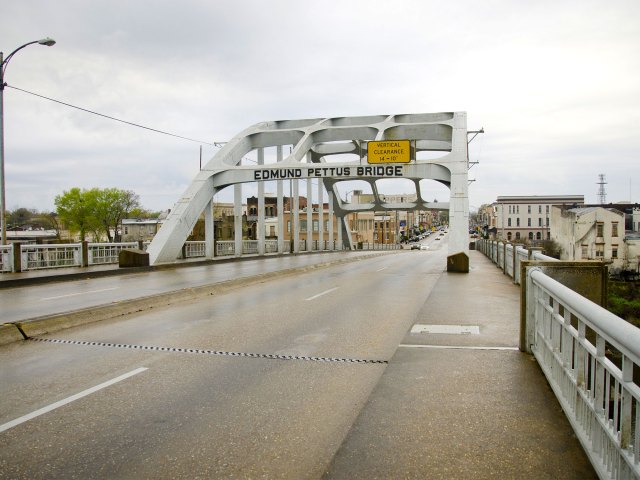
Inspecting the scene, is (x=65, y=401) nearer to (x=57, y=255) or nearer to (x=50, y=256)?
(x=50, y=256)

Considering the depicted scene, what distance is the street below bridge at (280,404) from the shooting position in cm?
366

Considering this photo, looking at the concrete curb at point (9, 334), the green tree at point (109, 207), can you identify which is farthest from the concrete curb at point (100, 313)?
the green tree at point (109, 207)

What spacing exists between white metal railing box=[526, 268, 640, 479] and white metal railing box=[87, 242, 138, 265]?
2311cm

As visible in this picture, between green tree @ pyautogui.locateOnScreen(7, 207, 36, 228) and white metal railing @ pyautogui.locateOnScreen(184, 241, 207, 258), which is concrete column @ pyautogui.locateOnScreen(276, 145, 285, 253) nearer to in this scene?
white metal railing @ pyautogui.locateOnScreen(184, 241, 207, 258)

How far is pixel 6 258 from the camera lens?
65.3 ft

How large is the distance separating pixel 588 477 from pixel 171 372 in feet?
14.9

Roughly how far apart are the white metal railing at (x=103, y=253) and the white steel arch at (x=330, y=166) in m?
1.97

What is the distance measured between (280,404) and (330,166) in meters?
22.6

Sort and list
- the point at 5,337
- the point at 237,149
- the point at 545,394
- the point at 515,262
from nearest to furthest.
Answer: the point at 545,394 < the point at 5,337 < the point at 515,262 < the point at 237,149

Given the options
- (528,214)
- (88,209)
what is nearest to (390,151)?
(88,209)

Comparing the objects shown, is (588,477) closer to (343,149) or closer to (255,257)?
(255,257)

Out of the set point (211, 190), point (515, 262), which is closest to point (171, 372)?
Answer: point (515, 262)

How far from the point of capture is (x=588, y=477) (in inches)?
130

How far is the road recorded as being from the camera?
148 inches
